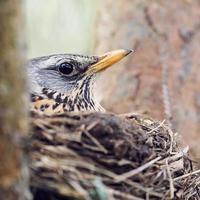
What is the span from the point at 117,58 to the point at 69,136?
1824 mm

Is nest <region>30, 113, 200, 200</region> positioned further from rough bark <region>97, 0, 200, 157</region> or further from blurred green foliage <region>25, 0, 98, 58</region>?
blurred green foliage <region>25, 0, 98, 58</region>

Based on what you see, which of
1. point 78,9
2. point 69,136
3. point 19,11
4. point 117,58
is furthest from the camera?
point 78,9

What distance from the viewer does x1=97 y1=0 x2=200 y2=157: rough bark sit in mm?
7230

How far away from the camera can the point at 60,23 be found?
8.34 m

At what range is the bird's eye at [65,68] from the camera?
546 centimetres

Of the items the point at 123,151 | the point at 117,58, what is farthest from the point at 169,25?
the point at 123,151

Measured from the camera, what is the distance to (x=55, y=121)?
3.74 m

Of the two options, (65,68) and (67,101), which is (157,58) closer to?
(65,68)

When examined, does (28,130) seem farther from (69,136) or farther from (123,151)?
(123,151)

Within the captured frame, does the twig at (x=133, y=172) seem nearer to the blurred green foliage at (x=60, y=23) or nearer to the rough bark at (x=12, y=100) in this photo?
the rough bark at (x=12, y=100)

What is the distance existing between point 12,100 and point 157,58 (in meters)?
4.78

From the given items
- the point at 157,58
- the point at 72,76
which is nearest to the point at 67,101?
the point at 72,76

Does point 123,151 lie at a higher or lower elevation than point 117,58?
lower

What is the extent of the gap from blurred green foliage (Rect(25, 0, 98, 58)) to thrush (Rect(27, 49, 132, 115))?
8.73 feet
